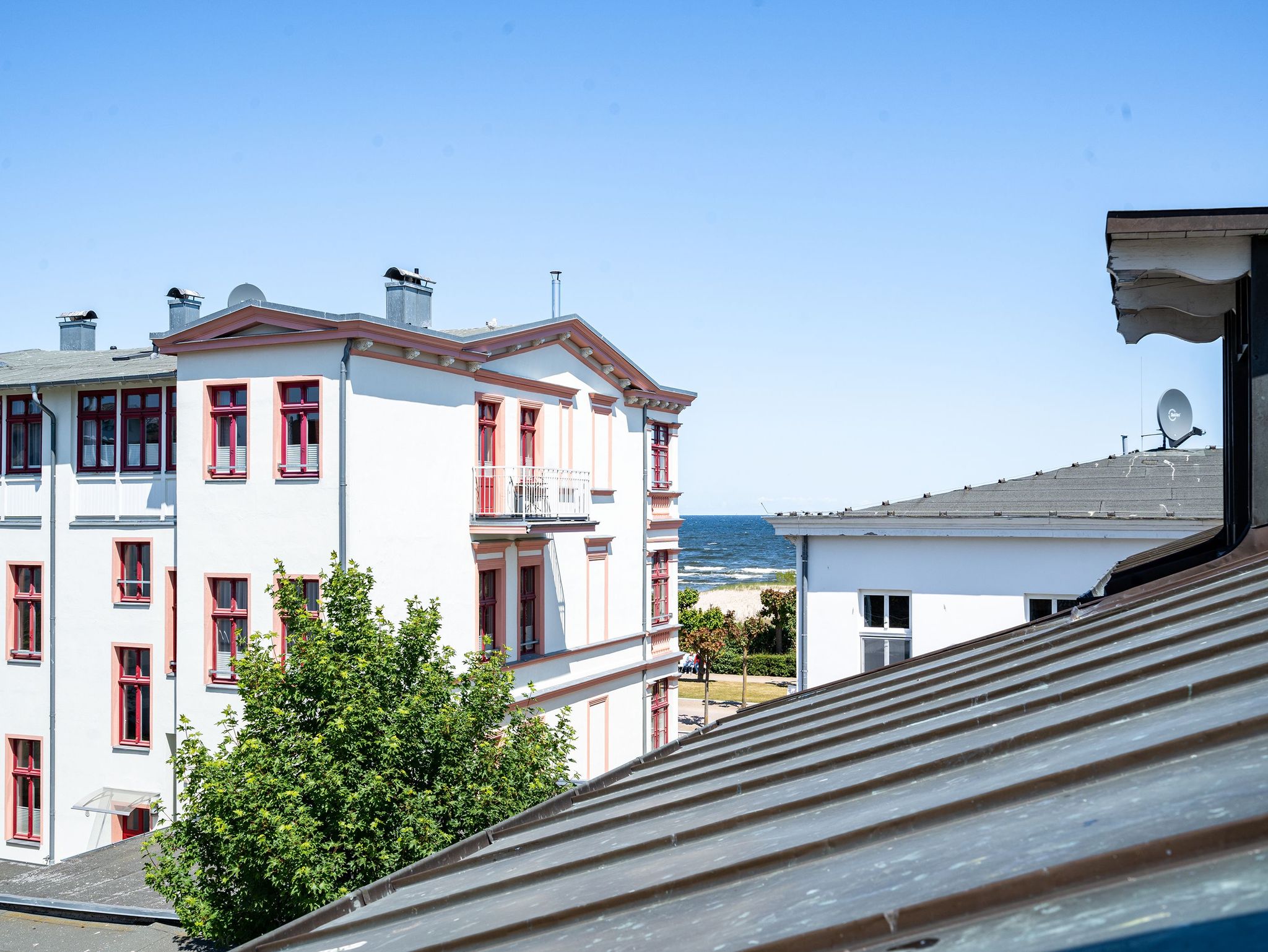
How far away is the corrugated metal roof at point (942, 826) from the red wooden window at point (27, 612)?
23136 millimetres

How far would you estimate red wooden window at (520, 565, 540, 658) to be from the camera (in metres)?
26.1

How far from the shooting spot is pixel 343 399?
2067cm

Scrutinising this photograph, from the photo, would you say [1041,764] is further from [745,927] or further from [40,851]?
[40,851]

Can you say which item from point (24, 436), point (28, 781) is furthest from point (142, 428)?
point (28, 781)

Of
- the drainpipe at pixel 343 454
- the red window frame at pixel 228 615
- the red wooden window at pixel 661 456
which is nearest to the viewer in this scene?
the drainpipe at pixel 343 454

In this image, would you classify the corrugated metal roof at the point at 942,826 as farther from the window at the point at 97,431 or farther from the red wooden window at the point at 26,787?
the red wooden window at the point at 26,787

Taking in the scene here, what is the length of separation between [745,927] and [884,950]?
0.53 metres

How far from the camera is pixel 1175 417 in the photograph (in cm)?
2406

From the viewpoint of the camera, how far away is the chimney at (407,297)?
973 inches

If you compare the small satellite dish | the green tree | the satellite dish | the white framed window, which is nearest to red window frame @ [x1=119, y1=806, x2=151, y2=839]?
the green tree

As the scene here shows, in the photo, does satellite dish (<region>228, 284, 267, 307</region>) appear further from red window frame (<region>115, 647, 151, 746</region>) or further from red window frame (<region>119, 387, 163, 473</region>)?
red window frame (<region>115, 647, 151, 746</region>)

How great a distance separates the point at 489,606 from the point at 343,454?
569cm

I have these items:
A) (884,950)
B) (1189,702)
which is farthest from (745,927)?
(1189,702)

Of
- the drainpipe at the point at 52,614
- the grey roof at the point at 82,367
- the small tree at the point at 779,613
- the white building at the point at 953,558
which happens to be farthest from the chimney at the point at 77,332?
the small tree at the point at 779,613
